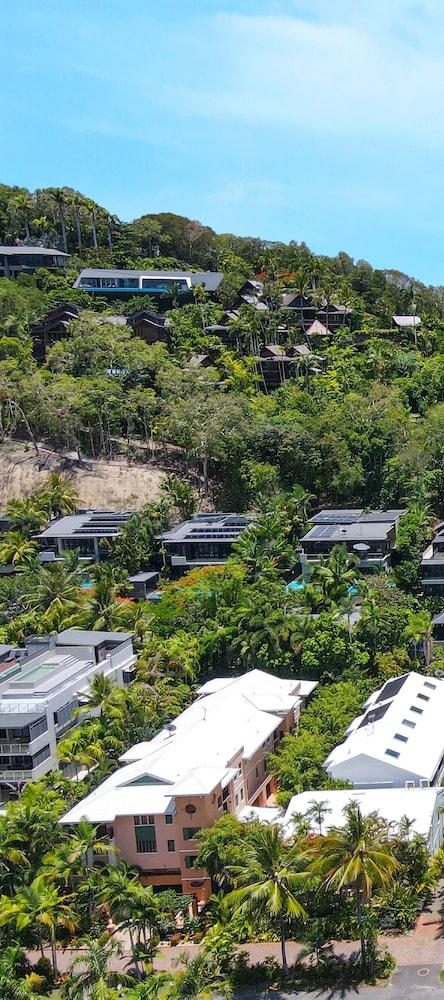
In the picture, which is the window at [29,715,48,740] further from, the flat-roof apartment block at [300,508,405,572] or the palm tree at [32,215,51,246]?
the palm tree at [32,215,51,246]

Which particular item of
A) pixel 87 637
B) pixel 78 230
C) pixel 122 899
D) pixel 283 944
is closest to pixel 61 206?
pixel 78 230

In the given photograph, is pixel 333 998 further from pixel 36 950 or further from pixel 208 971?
pixel 36 950

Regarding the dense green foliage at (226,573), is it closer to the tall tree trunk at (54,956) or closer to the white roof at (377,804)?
the tall tree trunk at (54,956)

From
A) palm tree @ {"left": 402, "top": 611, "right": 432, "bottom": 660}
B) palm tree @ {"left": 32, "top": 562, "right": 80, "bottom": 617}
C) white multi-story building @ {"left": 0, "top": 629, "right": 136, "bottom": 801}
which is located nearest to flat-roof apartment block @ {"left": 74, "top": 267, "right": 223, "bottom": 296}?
palm tree @ {"left": 32, "top": 562, "right": 80, "bottom": 617}

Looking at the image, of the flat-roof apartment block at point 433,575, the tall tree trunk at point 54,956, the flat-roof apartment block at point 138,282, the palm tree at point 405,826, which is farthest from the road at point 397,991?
the flat-roof apartment block at point 138,282

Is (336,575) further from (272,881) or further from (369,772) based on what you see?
(272,881)

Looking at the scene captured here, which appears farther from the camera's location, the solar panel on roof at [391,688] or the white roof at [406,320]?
the white roof at [406,320]
